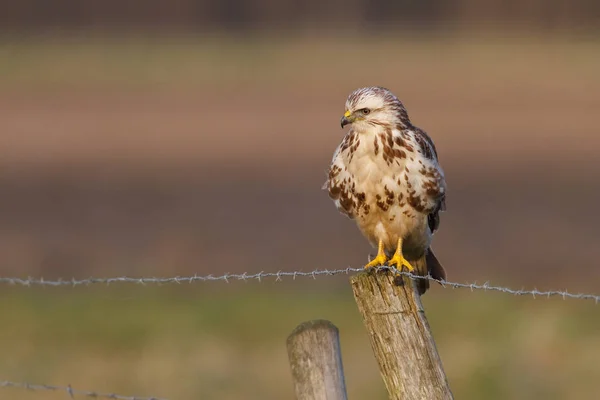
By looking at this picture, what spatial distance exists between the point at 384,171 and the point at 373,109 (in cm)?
31

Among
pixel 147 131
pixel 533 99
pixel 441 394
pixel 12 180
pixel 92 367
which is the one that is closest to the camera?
pixel 441 394

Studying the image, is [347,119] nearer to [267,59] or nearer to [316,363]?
[316,363]

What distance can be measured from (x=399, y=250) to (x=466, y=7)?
60797 mm

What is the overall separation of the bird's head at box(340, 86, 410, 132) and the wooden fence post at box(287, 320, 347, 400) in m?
1.65

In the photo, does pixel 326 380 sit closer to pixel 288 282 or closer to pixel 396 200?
pixel 396 200

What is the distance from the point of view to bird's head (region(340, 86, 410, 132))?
20.7ft

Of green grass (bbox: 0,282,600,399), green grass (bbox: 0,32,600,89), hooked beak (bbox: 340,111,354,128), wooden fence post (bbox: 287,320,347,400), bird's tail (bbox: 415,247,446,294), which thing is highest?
green grass (bbox: 0,32,600,89)

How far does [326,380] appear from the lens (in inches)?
192

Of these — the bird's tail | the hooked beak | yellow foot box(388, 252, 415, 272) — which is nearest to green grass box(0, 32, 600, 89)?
the bird's tail

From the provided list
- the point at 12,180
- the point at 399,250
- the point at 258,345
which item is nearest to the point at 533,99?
the point at 12,180

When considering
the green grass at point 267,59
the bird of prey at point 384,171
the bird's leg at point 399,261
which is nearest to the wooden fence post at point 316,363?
the bird of prey at point 384,171

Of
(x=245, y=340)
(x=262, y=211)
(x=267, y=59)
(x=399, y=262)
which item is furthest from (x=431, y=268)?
(x=267, y=59)

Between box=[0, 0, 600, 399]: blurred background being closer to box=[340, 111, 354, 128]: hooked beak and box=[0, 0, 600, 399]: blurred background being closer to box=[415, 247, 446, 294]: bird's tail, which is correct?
box=[415, 247, 446, 294]: bird's tail

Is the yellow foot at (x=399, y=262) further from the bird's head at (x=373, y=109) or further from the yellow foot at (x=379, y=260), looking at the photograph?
the bird's head at (x=373, y=109)
